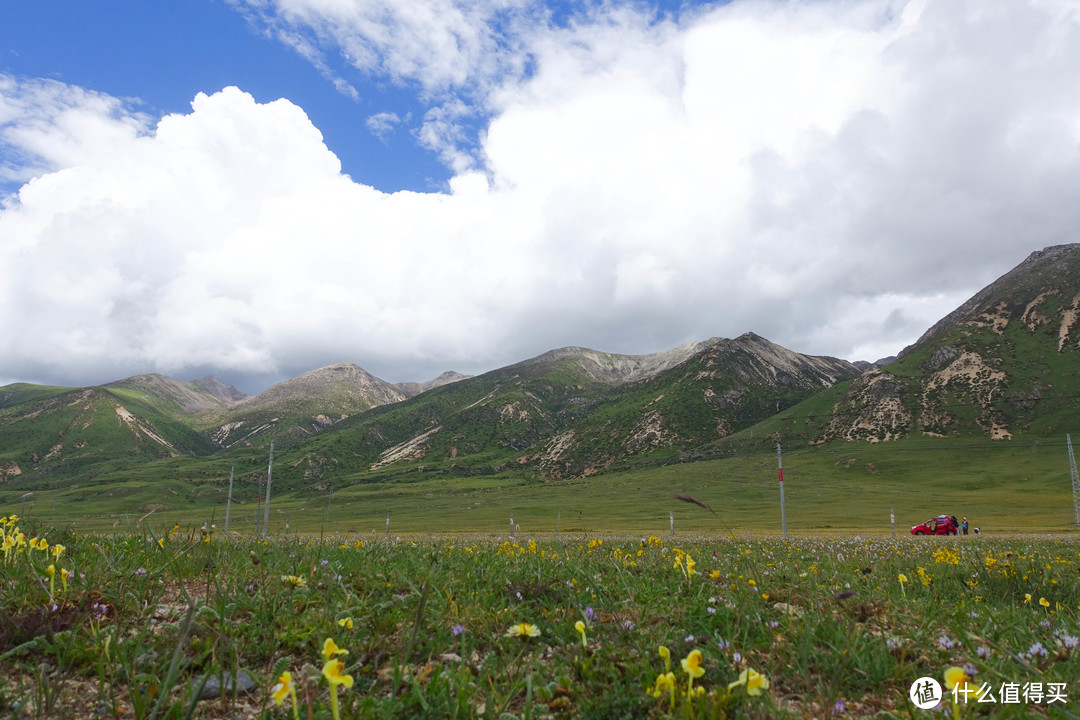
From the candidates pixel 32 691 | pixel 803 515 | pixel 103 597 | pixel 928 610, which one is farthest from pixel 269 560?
pixel 803 515

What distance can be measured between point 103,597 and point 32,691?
1514 mm

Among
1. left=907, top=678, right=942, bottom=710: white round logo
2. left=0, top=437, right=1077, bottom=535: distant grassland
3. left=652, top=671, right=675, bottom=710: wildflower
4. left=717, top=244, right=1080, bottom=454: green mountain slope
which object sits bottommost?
left=0, top=437, right=1077, bottom=535: distant grassland

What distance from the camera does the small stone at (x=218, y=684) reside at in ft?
11.3

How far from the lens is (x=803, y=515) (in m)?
82.8

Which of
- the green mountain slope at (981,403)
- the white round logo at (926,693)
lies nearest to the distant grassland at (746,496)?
the green mountain slope at (981,403)

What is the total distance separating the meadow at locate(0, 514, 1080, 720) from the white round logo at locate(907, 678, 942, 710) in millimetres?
53

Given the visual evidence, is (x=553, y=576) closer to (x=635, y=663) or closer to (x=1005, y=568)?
(x=635, y=663)

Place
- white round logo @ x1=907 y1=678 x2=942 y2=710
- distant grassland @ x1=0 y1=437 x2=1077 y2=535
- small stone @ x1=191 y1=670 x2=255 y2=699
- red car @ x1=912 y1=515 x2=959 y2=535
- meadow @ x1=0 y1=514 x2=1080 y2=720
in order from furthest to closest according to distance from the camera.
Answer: distant grassland @ x1=0 y1=437 x2=1077 y2=535, red car @ x1=912 y1=515 x2=959 y2=535, small stone @ x1=191 y1=670 x2=255 y2=699, white round logo @ x1=907 y1=678 x2=942 y2=710, meadow @ x1=0 y1=514 x2=1080 y2=720

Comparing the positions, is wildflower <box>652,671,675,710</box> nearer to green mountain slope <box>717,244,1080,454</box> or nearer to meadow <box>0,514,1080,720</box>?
meadow <box>0,514,1080,720</box>

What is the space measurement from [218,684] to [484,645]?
1.92 metres

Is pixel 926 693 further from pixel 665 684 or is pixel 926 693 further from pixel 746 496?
pixel 746 496

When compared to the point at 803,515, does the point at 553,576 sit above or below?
above

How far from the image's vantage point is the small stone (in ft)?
11.3

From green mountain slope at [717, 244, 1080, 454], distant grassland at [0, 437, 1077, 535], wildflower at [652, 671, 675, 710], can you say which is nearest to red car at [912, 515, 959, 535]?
distant grassland at [0, 437, 1077, 535]
